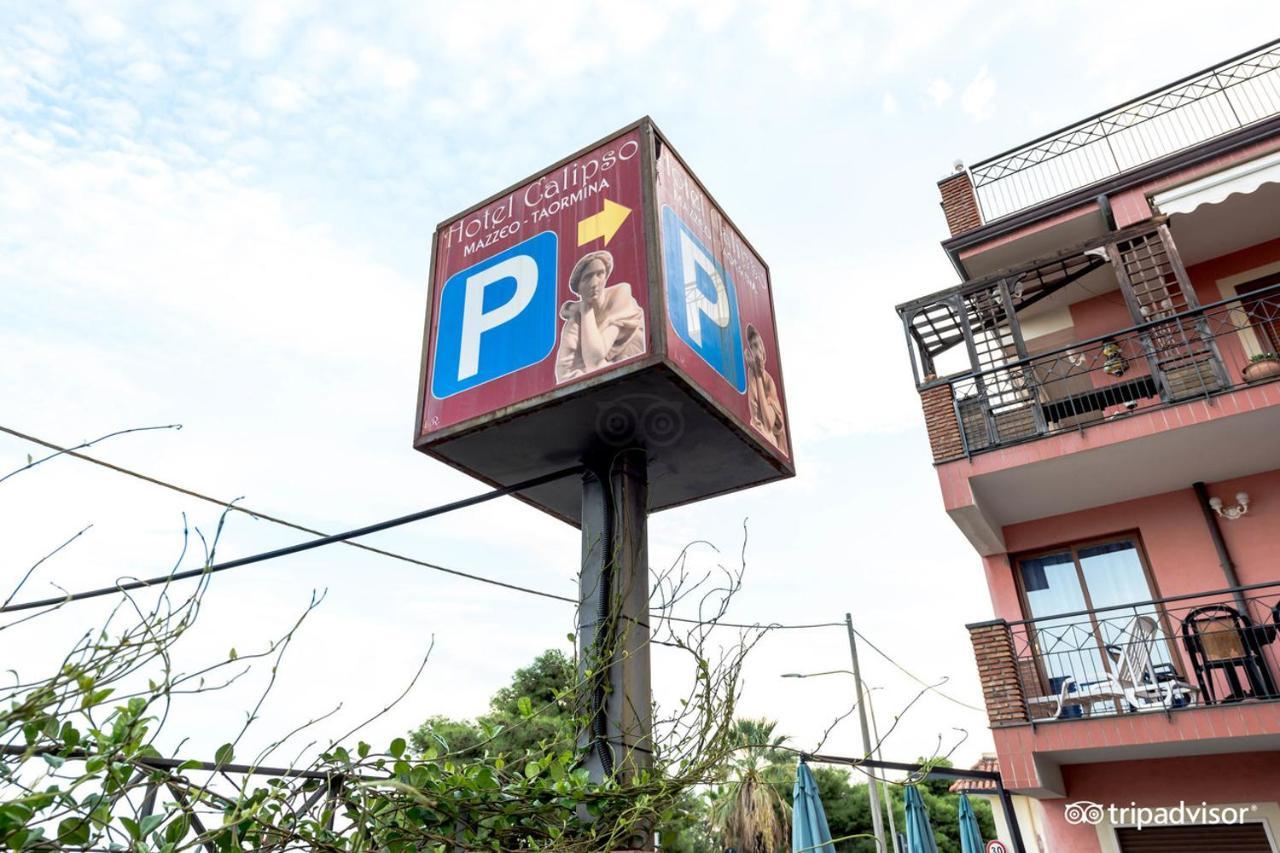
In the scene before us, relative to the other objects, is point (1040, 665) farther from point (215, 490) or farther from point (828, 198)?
point (215, 490)

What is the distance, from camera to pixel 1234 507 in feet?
26.5

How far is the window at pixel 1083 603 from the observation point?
7.98 metres

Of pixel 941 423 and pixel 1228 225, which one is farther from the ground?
pixel 1228 225

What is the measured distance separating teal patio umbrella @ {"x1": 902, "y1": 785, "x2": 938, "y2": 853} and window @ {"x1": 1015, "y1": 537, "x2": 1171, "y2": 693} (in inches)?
80.7

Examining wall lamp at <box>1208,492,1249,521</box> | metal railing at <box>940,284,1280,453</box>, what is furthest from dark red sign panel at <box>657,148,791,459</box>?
wall lamp at <box>1208,492,1249,521</box>

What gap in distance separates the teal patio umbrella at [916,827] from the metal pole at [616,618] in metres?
6.60

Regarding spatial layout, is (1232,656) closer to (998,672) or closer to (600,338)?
(998,672)

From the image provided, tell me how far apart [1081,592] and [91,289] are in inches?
399

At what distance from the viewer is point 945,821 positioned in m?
27.0

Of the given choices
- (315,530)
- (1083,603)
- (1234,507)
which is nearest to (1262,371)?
(1234,507)

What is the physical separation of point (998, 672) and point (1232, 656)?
2.00m

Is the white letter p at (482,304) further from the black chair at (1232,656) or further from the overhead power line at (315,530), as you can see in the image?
the black chair at (1232,656)

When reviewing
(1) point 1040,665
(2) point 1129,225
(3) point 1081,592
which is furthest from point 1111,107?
(1) point 1040,665

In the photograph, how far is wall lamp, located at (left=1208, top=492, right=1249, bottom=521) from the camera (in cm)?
800
